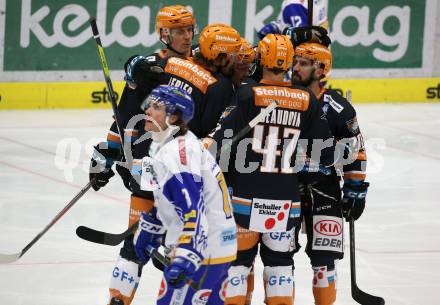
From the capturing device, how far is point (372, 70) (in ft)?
41.4

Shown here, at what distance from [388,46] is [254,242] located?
7.55 metres

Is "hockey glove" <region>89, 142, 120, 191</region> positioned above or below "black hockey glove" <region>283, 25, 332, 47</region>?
below

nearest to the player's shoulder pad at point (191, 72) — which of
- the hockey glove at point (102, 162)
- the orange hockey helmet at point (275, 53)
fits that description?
the orange hockey helmet at point (275, 53)

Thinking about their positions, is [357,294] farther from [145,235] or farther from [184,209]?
[184,209]

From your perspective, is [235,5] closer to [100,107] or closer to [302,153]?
[100,107]

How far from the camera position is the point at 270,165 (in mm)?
5258

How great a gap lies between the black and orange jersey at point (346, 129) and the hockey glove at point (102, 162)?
1.12 m

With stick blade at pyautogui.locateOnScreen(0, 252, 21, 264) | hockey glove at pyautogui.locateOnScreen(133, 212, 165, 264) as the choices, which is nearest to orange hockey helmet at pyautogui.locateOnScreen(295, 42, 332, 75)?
hockey glove at pyautogui.locateOnScreen(133, 212, 165, 264)

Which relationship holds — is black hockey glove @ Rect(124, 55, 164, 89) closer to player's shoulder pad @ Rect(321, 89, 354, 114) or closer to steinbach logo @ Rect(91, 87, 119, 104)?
player's shoulder pad @ Rect(321, 89, 354, 114)

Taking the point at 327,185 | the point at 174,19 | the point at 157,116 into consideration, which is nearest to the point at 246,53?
the point at 174,19

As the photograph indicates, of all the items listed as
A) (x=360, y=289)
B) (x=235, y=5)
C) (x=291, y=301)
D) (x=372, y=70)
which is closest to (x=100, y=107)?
(x=235, y=5)

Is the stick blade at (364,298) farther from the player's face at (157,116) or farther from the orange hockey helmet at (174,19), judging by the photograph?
the player's face at (157,116)

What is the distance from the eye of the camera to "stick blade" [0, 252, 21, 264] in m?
6.50

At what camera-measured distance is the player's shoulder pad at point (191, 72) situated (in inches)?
215
